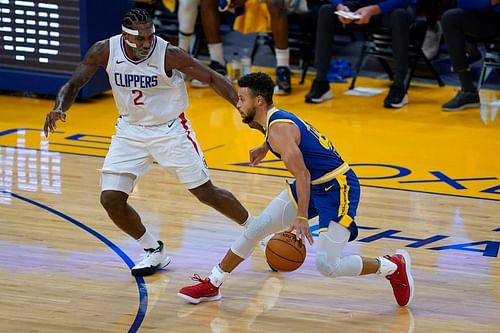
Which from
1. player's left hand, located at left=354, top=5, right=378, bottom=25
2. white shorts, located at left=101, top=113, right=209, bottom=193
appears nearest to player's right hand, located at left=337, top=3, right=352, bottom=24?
player's left hand, located at left=354, top=5, right=378, bottom=25

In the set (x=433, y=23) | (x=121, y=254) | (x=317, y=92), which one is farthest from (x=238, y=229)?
(x=433, y=23)

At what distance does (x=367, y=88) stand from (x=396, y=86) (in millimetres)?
900

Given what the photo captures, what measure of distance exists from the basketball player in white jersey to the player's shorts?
847 mm

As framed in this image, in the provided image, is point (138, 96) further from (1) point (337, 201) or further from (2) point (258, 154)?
(1) point (337, 201)

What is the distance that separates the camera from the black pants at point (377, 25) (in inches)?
444

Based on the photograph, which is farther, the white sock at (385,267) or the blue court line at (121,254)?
the white sock at (385,267)

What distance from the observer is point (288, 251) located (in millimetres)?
6047

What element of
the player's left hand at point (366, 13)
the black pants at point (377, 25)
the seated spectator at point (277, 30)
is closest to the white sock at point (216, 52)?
the seated spectator at point (277, 30)

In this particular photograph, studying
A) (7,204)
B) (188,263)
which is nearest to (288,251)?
(188,263)

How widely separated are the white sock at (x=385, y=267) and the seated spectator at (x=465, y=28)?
5.49 meters

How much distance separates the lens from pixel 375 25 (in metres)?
11.6

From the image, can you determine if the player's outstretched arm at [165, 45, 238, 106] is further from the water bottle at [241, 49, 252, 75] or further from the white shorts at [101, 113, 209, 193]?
the water bottle at [241, 49, 252, 75]

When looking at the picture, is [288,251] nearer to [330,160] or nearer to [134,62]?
[330,160]

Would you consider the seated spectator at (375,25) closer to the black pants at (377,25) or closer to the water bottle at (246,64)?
the black pants at (377,25)
